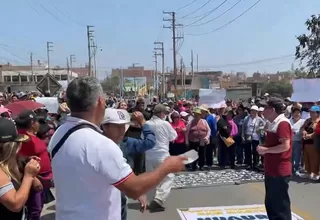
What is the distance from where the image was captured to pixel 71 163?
93.2 inches

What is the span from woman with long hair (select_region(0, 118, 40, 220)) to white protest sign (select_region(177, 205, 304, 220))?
400cm

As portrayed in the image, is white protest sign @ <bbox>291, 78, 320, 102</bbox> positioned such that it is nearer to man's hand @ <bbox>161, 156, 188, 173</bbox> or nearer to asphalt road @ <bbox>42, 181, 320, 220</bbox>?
asphalt road @ <bbox>42, 181, 320, 220</bbox>

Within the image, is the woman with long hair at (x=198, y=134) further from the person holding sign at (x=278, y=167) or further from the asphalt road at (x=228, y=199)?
the person holding sign at (x=278, y=167)

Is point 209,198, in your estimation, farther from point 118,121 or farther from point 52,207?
point 118,121

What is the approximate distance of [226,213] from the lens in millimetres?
7023

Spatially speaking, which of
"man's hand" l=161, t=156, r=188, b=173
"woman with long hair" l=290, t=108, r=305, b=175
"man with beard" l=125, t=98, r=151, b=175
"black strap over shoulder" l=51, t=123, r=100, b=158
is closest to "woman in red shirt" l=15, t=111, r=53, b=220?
"man with beard" l=125, t=98, r=151, b=175

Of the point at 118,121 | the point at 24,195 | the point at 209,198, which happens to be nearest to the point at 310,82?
the point at 209,198

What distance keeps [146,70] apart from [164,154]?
16843cm

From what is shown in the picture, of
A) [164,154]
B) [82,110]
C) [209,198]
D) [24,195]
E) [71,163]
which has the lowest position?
[209,198]

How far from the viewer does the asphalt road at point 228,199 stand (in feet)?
23.4

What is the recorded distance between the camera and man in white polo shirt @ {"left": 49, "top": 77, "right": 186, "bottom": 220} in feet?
7.57

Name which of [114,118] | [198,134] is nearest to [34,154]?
[114,118]

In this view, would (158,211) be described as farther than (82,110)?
Yes

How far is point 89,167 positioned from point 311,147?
8.77 metres
